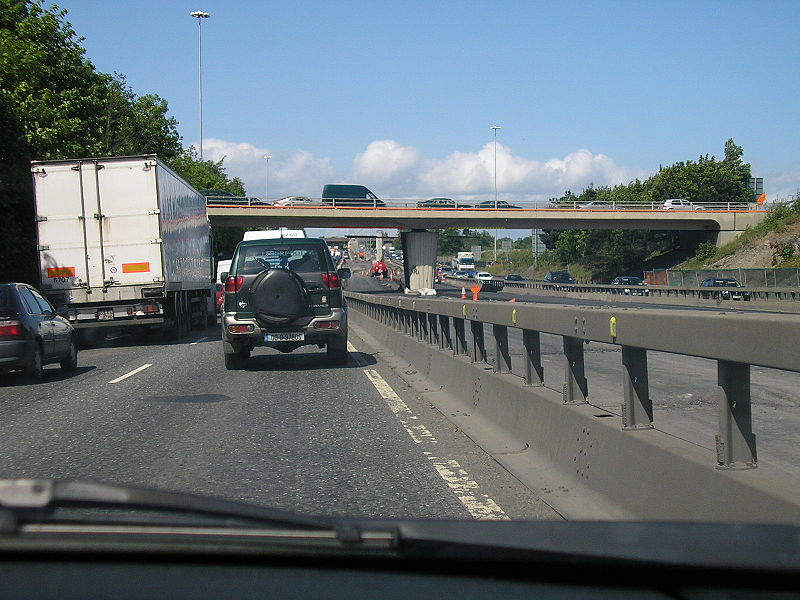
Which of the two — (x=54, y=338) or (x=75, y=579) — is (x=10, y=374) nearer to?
(x=54, y=338)

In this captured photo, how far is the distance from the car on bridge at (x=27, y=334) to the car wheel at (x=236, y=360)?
9.27 ft

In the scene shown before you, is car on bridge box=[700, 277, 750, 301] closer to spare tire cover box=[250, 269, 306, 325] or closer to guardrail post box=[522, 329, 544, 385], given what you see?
spare tire cover box=[250, 269, 306, 325]

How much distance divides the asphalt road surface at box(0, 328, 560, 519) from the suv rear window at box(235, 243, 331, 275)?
1.77 metres

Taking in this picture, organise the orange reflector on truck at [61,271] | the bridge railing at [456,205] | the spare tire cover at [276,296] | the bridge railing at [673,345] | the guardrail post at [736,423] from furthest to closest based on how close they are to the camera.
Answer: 1. the bridge railing at [456,205]
2. the orange reflector on truck at [61,271]
3. the spare tire cover at [276,296]
4. the guardrail post at [736,423]
5. the bridge railing at [673,345]

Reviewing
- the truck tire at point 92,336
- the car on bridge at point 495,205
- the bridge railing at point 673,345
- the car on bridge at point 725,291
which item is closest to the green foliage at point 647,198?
the car on bridge at point 495,205

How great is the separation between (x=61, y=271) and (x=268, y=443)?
1523cm

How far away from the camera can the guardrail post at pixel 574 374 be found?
21.4 ft

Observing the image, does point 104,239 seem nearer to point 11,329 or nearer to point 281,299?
point 11,329

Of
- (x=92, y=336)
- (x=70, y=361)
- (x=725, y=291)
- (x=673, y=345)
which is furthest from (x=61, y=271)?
(x=725, y=291)

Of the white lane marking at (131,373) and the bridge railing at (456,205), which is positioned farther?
the bridge railing at (456,205)

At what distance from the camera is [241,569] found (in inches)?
85.7

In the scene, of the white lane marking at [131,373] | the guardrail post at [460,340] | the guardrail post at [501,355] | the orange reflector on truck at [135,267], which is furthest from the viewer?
the orange reflector on truck at [135,267]

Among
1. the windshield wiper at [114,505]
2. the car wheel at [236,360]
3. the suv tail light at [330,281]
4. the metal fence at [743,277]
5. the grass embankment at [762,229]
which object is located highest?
the grass embankment at [762,229]

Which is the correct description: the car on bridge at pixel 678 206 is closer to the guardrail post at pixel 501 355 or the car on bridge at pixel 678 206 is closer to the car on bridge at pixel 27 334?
the car on bridge at pixel 27 334
